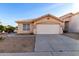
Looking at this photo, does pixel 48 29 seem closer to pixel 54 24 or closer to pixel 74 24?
pixel 54 24

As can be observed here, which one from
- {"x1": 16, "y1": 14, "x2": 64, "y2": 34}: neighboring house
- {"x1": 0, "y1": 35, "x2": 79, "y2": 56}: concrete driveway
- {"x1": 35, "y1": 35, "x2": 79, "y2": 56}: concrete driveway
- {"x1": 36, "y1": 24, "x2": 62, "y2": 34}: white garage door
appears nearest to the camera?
{"x1": 0, "y1": 35, "x2": 79, "y2": 56}: concrete driveway

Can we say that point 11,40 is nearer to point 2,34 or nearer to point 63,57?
point 2,34

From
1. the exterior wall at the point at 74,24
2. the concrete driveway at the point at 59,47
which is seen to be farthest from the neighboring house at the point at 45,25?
the concrete driveway at the point at 59,47

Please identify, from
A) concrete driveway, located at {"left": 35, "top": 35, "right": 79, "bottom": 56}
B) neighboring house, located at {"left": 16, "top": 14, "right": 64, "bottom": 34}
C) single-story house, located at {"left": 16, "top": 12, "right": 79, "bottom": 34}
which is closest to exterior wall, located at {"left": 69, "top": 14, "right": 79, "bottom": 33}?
single-story house, located at {"left": 16, "top": 12, "right": 79, "bottom": 34}

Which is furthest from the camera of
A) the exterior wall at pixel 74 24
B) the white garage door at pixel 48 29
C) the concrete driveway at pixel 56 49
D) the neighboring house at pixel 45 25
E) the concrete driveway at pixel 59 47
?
the neighboring house at pixel 45 25

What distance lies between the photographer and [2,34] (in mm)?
5930

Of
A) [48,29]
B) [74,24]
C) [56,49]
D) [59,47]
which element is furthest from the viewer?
[48,29]

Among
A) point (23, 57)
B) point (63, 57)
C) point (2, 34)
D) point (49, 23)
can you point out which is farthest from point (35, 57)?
point (49, 23)

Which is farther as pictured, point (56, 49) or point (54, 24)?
point (54, 24)

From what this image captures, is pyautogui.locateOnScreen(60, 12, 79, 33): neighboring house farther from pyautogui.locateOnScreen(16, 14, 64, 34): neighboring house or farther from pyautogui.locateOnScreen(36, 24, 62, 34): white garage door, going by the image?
pyautogui.locateOnScreen(36, 24, 62, 34): white garage door

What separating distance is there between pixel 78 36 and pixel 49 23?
2579 millimetres

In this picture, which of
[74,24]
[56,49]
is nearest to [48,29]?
[74,24]

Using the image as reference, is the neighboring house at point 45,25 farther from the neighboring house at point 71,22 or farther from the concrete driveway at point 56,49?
the concrete driveway at point 56,49

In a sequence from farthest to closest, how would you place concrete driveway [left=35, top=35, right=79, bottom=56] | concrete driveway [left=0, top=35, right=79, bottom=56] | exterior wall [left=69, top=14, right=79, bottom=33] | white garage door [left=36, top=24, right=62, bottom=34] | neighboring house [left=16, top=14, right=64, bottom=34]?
neighboring house [left=16, top=14, right=64, bottom=34] → white garage door [left=36, top=24, right=62, bottom=34] → exterior wall [left=69, top=14, right=79, bottom=33] → concrete driveway [left=35, top=35, right=79, bottom=56] → concrete driveway [left=0, top=35, right=79, bottom=56]
